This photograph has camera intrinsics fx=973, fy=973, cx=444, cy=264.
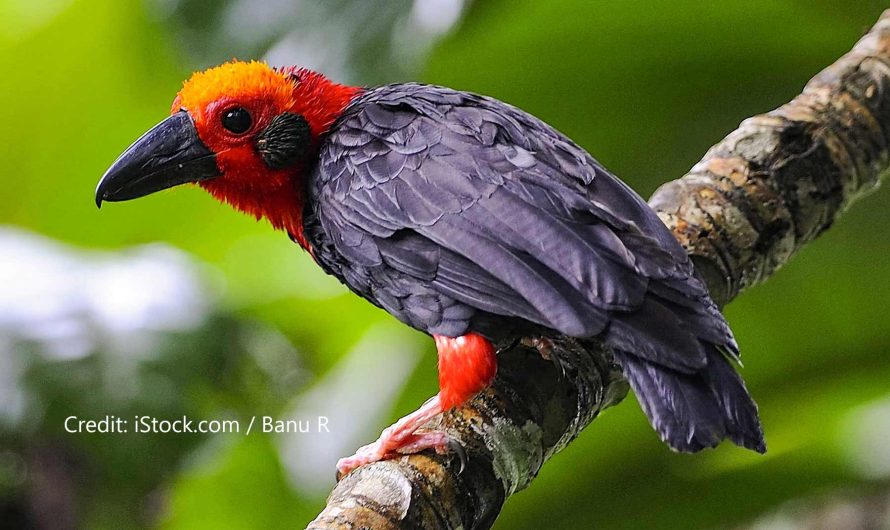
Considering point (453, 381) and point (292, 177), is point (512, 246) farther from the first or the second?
point (292, 177)

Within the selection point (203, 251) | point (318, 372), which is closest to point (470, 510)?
point (318, 372)

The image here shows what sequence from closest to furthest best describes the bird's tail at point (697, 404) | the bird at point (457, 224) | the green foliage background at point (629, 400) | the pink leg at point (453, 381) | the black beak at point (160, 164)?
the bird's tail at point (697, 404)
the bird at point (457, 224)
the pink leg at point (453, 381)
the black beak at point (160, 164)
the green foliage background at point (629, 400)

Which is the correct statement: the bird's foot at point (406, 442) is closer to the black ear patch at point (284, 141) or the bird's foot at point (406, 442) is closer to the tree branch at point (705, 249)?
the tree branch at point (705, 249)

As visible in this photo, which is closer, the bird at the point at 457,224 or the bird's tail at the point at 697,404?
the bird's tail at the point at 697,404

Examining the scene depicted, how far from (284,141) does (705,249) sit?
119 centimetres

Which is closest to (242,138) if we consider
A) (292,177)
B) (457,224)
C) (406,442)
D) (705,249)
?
(292,177)

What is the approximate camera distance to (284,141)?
2660 millimetres

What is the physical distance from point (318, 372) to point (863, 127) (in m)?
2.10

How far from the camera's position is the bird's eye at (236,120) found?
2.68 m

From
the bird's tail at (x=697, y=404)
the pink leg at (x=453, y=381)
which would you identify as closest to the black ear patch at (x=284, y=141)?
the pink leg at (x=453, y=381)

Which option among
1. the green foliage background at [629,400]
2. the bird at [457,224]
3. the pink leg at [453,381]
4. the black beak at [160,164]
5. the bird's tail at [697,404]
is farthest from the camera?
the green foliage background at [629,400]

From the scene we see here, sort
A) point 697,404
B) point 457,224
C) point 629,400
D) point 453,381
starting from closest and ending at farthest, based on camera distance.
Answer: point 697,404
point 457,224
point 453,381
point 629,400

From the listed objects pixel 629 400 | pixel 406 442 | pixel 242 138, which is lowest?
pixel 629 400

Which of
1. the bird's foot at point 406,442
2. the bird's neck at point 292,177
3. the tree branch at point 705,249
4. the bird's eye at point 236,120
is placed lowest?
the tree branch at point 705,249
